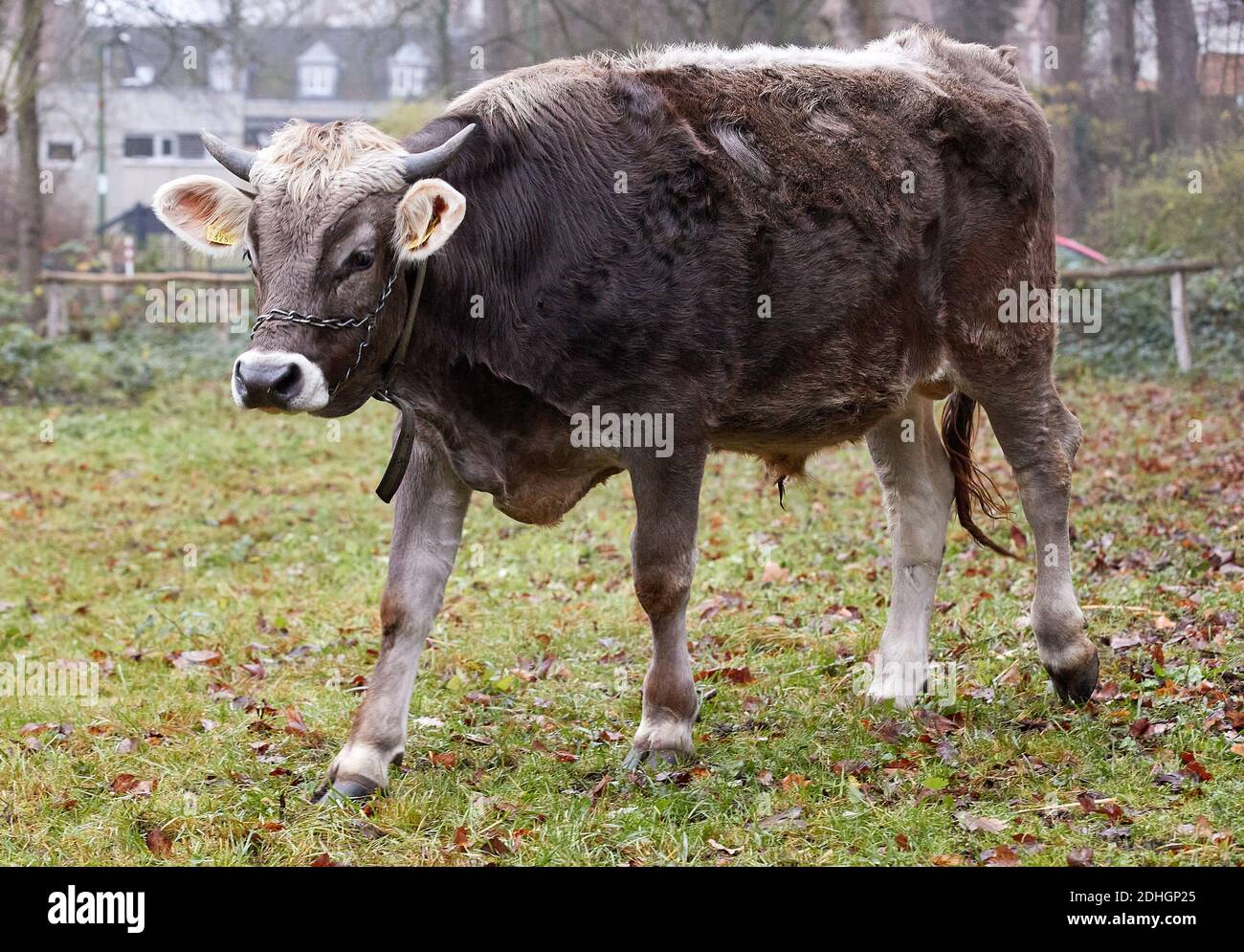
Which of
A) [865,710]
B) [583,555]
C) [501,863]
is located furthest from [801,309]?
[583,555]

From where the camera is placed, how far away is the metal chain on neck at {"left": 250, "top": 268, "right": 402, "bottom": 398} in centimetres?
457

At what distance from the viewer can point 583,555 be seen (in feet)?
30.2

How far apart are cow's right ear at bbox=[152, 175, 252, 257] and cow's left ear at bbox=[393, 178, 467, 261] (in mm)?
681

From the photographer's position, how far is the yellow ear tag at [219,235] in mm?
5082

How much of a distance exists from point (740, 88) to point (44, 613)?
5325 millimetres

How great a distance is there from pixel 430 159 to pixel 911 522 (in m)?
2.90

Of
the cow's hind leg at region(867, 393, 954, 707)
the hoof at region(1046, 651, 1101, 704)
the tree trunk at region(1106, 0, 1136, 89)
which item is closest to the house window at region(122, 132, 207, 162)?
the tree trunk at region(1106, 0, 1136, 89)

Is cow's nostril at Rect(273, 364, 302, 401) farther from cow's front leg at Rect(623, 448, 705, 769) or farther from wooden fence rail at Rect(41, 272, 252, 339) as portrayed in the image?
wooden fence rail at Rect(41, 272, 252, 339)

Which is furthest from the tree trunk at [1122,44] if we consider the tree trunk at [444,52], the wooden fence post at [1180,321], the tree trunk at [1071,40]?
the tree trunk at [444,52]

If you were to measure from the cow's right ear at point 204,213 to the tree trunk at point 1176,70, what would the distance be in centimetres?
1533

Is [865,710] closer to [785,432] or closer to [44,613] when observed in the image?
[785,432]

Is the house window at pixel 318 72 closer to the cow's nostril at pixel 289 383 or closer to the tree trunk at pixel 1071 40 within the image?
the tree trunk at pixel 1071 40

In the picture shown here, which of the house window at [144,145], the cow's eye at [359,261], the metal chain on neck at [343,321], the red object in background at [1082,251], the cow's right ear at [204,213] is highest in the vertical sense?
the house window at [144,145]

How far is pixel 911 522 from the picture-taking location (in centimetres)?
639
